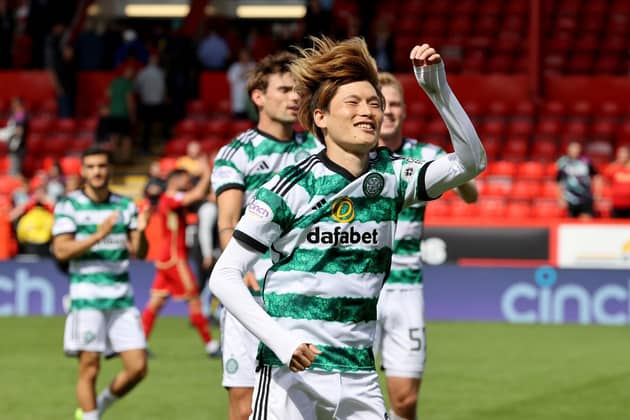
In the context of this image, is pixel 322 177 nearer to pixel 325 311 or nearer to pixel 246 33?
pixel 325 311

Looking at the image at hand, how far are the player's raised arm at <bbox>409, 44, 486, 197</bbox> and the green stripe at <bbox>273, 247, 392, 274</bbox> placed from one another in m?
0.37

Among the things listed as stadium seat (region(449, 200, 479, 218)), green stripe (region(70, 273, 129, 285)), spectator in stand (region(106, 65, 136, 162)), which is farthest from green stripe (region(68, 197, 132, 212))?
spectator in stand (region(106, 65, 136, 162))

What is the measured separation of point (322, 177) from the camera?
4.72m

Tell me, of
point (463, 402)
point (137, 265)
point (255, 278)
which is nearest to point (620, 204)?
point (137, 265)

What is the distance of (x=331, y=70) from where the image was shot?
4734 mm

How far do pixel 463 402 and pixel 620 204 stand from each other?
357 inches

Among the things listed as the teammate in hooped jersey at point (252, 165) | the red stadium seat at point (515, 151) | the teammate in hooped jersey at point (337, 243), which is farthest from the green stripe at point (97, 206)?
the red stadium seat at point (515, 151)

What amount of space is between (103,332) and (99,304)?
181 mm

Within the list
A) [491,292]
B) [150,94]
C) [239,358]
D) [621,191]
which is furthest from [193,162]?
[239,358]

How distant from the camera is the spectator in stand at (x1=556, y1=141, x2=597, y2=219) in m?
18.7

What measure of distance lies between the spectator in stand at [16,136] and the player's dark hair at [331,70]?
17618 millimetres

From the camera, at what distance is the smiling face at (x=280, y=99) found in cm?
674

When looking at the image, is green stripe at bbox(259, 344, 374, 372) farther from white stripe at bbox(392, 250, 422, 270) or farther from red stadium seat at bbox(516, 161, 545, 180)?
red stadium seat at bbox(516, 161, 545, 180)

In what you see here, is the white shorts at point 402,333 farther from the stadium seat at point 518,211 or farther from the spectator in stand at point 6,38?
the spectator in stand at point 6,38
